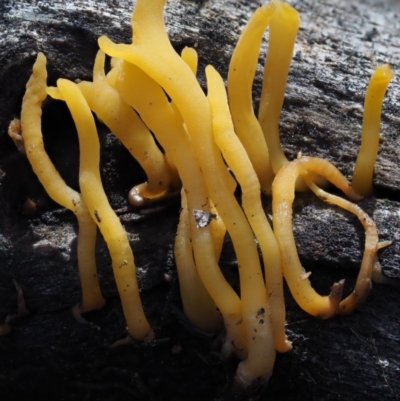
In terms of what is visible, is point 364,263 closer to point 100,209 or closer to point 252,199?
point 252,199

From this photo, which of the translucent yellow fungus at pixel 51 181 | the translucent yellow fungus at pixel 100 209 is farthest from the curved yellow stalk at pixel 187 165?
the translucent yellow fungus at pixel 51 181

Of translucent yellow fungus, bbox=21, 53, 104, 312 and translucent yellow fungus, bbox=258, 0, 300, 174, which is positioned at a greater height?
translucent yellow fungus, bbox=258, 0, 300, 174

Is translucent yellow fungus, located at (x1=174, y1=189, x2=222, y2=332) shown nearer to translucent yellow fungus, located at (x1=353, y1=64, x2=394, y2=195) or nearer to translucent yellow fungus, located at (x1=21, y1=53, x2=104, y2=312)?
translucent yellow fungus, located at (x1=21, y1=53, x2=104, y2=312)

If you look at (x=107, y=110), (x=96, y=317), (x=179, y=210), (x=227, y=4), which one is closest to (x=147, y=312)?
(x=96, y=317)

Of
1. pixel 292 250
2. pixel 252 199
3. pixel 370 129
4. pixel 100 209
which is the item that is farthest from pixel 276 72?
pixel 100 209

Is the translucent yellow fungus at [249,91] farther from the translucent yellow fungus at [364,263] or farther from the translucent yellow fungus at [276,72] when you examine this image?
the translucent yellow fungus at [364,263]

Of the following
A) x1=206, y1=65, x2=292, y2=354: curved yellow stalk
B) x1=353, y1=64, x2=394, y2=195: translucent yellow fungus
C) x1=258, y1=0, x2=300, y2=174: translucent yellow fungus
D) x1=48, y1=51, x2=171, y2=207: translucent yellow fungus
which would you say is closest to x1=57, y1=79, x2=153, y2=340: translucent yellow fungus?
x1=48, y1=51, x2=171, y2=207: translucent yellow fungus
